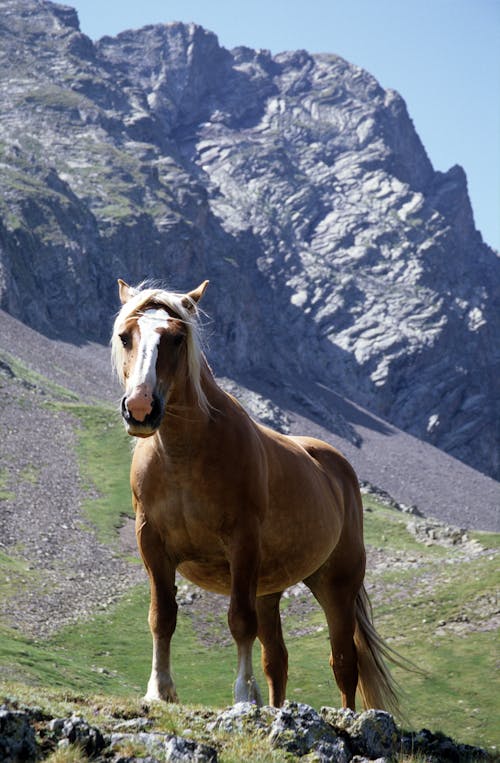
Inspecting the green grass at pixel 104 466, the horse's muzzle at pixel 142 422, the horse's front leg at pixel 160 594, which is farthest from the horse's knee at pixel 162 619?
the green grass at pixel 104 466

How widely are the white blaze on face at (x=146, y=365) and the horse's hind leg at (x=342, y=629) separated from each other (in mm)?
4847

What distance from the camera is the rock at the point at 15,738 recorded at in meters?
6.34

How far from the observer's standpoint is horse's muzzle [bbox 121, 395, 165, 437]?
790 cm

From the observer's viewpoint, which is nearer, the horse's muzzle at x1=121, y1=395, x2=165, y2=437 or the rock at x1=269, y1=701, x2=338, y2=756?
the rock at x1=269, y1=701, x2=338, y2=756

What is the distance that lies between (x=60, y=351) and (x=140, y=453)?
139 meters

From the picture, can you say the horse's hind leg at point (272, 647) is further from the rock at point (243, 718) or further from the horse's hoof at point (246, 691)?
the rock at point (243, 718)

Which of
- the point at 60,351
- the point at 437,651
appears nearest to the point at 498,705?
the point at 437,651

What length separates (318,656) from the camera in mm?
43500

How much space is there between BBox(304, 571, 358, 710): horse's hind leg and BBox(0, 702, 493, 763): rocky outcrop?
230 centimetres

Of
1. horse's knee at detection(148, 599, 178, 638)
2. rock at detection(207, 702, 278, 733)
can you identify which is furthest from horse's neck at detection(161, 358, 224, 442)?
rock at detection(207, 702, 278, 733)

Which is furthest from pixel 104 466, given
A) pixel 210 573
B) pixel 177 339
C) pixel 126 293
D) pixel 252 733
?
pixel 252 733

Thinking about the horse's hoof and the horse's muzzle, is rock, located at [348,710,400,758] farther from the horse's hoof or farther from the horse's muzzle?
the horse's muzzle

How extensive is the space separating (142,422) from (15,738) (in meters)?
2.74

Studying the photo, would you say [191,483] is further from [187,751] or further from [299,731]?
[187,751]
